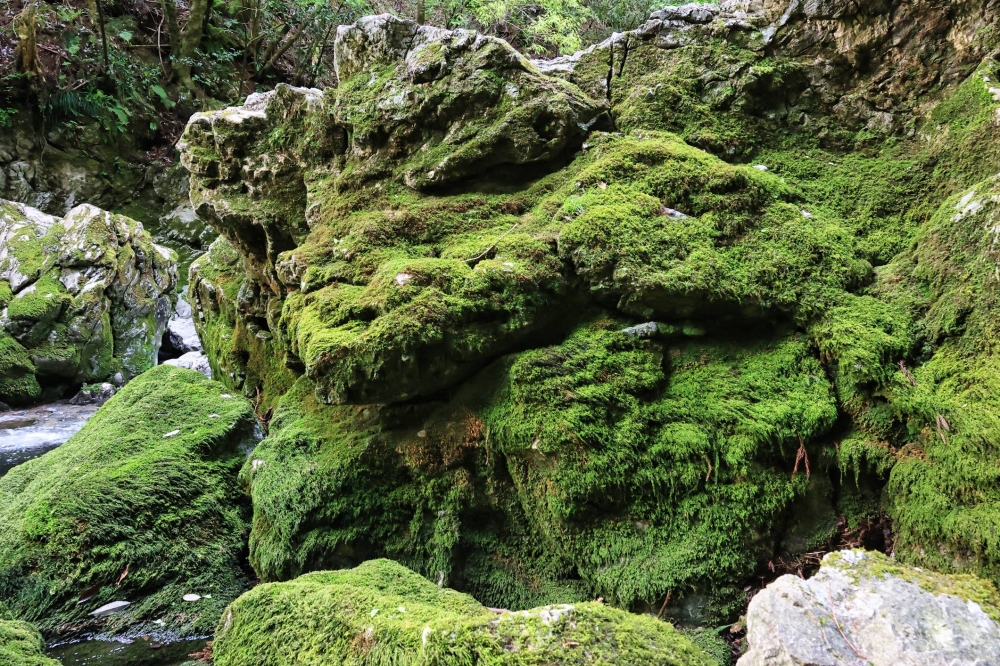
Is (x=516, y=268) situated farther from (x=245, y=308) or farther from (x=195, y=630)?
(x=245, y=308)

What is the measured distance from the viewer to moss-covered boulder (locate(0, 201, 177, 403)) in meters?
10.7

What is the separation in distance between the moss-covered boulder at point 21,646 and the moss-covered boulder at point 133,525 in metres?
0.52

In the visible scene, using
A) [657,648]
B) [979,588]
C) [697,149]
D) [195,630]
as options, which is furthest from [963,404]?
[195,630]

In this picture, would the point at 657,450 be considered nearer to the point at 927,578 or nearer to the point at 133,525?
the point at 927,578

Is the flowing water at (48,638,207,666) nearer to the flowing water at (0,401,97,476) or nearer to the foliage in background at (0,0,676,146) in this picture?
the flowing water at (0,401,97,476)

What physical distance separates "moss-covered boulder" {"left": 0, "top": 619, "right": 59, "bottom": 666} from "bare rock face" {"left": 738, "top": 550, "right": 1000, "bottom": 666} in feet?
11.0

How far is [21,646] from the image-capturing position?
2.80 m

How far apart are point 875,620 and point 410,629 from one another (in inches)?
69.7

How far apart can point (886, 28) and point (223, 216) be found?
6.09m

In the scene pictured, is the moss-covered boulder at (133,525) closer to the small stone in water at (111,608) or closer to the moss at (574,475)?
the small stone in water at (111,608)

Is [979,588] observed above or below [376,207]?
below

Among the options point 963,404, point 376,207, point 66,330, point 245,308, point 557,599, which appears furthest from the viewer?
point 66,330

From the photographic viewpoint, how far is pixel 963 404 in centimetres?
248

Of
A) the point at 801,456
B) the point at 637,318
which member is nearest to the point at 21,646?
the point at 637,318
